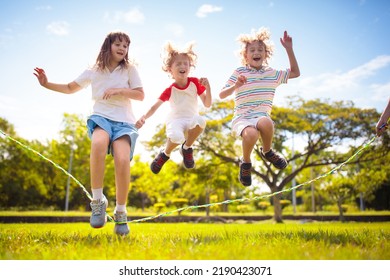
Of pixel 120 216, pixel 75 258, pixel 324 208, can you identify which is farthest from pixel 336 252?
pixel 324 208

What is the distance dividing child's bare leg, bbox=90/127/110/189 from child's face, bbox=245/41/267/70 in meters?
2.08

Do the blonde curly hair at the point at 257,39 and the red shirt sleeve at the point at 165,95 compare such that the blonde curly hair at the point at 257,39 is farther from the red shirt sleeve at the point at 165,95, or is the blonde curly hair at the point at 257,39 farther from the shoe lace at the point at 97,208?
the shoe lace at the point at 97,208

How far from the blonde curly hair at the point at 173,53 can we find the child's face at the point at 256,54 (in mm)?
700

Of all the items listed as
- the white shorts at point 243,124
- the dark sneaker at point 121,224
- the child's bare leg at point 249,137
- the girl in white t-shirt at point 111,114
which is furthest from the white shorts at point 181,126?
the dark sneaker at point 121,224

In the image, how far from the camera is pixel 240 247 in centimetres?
266

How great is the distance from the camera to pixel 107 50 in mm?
3916

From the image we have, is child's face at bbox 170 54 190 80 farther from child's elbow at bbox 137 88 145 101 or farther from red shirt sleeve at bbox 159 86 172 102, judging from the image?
child's elbow at bbox 137 88 145 101

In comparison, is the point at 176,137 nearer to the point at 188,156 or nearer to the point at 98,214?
the point at 188,156

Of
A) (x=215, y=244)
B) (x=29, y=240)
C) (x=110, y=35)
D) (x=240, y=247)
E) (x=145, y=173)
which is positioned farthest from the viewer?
(x=145, y=173)

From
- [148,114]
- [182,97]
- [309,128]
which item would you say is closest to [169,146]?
[148,114]

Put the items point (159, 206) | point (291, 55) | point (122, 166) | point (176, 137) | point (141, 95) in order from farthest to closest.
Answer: point (159, 206) → point (176, 137) → point (291, 55) → point (141, 95) → point (122, 166)

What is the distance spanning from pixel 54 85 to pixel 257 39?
8.21 feet
